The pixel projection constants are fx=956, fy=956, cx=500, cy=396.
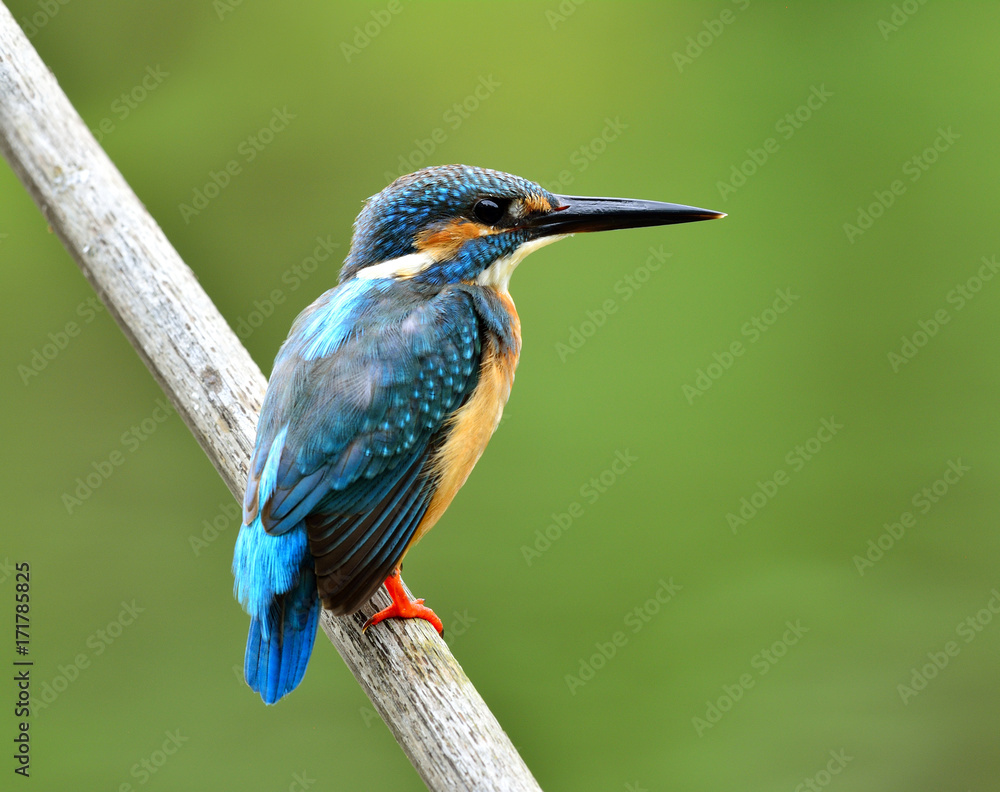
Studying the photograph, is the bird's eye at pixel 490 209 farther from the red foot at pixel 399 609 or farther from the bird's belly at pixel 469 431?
the red foot at pixel 399 609

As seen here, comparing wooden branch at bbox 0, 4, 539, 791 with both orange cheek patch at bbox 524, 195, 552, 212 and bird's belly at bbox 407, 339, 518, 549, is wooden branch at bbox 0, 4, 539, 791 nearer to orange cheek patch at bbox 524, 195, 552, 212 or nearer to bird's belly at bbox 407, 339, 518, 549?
bird's belly at bbox 407, 339, 518, 549

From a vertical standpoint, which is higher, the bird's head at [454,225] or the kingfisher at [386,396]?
the bird's head at [454,225]

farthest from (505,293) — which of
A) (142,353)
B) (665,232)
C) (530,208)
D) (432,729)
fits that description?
(665,232)

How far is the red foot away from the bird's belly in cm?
8

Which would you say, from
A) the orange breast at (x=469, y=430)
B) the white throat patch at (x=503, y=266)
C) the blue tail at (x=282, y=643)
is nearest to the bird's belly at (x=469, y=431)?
the orange breast at (x=469, y=430)

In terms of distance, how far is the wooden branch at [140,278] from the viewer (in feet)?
5.96

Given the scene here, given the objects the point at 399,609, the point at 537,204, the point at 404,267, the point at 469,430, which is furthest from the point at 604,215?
the point at 399,609

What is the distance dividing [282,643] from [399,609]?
23 cm

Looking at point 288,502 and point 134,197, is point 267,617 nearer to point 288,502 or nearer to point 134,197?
point 288,502

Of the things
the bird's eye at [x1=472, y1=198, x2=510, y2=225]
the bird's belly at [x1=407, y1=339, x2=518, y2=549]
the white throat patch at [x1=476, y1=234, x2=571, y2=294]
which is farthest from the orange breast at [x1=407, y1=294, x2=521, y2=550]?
the bird's eye at [x1=472, y1=198, x2=510, y2=225]

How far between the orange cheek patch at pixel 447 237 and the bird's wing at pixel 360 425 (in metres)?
0.10

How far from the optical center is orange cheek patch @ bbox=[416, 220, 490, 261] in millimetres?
1863

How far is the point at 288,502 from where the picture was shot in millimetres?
1579

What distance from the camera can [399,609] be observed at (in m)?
1.72
